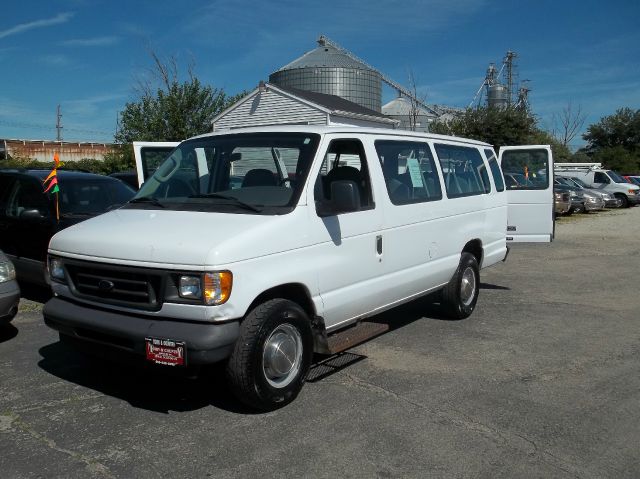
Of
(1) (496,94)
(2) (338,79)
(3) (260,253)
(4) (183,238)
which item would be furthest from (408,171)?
(1) (496,94)

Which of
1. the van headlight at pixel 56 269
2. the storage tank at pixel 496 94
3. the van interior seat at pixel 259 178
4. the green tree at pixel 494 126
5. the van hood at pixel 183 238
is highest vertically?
the storage tank at pixel 496 94

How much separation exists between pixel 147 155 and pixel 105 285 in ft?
15.6

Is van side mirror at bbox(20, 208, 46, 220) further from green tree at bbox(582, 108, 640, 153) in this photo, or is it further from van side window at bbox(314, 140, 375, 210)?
green tree at bbox(582, 108, 640, 153)

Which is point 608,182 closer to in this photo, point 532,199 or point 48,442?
point 532,199

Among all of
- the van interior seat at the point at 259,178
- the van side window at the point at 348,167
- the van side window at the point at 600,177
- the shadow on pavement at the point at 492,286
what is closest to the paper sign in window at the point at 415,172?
the van side window at the point at 348,167

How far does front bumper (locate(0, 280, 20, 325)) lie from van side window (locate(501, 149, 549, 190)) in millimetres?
7091

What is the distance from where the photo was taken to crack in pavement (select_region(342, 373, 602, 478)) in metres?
3.75

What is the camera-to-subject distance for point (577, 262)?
12.3m

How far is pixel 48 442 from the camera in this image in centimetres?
404

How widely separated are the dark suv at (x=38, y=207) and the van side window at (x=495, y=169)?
4.80 m

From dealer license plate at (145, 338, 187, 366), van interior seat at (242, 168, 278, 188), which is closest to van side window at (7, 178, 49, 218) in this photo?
van interior seat at (242, 168, 278, 188)

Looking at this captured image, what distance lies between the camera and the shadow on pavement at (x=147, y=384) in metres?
4.61

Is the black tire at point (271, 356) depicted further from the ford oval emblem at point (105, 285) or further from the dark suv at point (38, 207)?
the dark suv at point (38, 207)

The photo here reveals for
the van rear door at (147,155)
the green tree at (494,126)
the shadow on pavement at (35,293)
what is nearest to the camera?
the shadow on pavement at (35,293)
